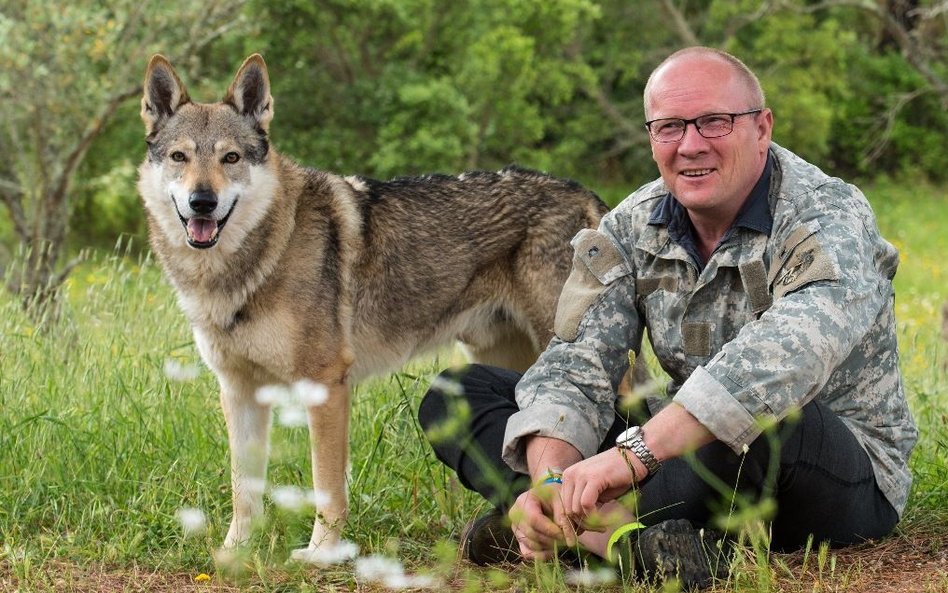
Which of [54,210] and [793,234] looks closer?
[793,234]

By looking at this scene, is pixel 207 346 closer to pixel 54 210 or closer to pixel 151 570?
pixel 151 570

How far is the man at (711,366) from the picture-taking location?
2693 millimetres

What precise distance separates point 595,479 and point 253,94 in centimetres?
228

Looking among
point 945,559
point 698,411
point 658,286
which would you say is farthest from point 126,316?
point 945,559

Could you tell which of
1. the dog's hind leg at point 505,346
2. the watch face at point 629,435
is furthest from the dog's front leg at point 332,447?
the watch face at point 629,435

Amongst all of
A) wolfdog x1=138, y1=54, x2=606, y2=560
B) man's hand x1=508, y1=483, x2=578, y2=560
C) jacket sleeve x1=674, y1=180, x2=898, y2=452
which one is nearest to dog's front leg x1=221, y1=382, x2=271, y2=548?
wolfdog x1=138, y1=54, x2=606, y2=560

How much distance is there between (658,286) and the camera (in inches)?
131

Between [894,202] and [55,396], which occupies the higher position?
[894,202]

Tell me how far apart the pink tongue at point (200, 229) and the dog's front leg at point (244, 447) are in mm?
588

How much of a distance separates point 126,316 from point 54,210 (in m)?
3.63

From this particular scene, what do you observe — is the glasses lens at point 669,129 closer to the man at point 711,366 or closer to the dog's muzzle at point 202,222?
the man at point 711,366

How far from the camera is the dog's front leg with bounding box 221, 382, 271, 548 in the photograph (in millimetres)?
3826

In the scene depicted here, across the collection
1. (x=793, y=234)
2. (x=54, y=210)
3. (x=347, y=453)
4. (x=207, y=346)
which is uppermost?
(x=54, y=210)

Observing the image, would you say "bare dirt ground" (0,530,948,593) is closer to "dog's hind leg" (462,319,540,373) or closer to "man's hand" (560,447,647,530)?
"man's hand" (560,447,647,530)
